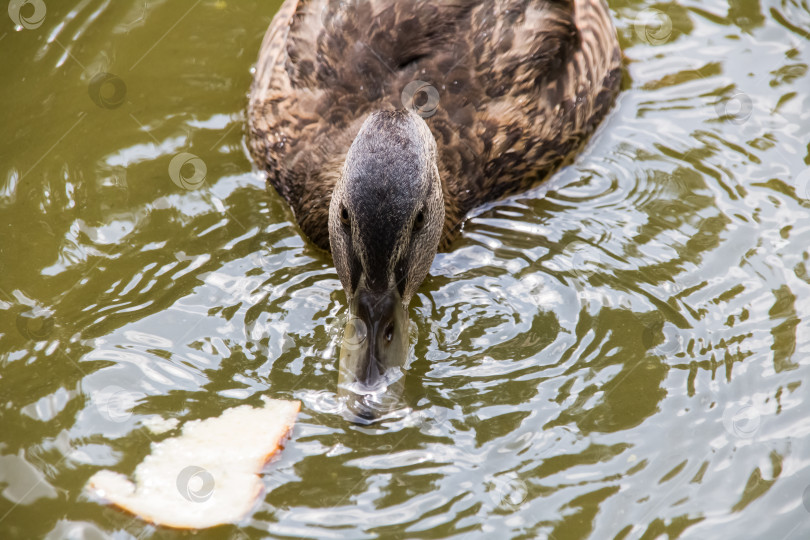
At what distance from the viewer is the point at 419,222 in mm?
4848

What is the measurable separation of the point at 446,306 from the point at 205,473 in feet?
5.59

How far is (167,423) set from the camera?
183 inches

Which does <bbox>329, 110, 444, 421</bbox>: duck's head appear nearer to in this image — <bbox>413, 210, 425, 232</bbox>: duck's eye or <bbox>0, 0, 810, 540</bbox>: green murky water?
<bbox>413, 210, 425, 232</bbox>: duck's eye

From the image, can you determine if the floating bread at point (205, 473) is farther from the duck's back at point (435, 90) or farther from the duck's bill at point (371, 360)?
the duck's back at point (435, 90)

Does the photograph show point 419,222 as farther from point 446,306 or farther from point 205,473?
point 205,473

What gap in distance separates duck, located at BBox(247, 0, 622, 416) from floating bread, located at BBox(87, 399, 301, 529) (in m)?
0.53

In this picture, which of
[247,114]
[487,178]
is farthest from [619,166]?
[247,114]

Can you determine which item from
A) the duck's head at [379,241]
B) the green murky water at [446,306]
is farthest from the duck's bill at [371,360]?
the green murky water at [446,306]

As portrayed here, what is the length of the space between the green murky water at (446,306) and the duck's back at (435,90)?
0.26m

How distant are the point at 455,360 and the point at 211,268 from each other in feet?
5.04

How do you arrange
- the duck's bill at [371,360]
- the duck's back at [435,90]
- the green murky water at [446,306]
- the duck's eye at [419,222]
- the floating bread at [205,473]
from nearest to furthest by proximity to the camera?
the floating bread at [205,473] < the green murky water at [446,306] < the duck's bill at [371,360] < the duck's eye at [419,222] < the duck's back at [435,90]

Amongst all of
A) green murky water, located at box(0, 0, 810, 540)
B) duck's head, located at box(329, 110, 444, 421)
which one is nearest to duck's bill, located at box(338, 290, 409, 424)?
duck's head, located at box(329, 110, 444, 421)

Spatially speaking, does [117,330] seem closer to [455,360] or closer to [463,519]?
[455,360]

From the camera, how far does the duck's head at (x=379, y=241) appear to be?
4.52 m
